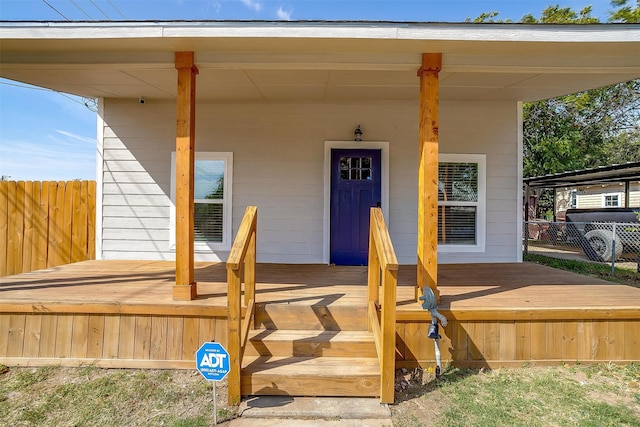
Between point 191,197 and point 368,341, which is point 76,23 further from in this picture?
point 368,341

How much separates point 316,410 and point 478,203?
12.8 feet

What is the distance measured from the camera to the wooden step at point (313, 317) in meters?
3.04

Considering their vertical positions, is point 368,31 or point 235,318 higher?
point 368,31

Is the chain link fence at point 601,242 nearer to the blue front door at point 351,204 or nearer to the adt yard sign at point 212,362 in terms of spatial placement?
the blue front door at point 351,204

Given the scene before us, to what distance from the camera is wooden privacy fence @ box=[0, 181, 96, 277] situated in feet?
17.0

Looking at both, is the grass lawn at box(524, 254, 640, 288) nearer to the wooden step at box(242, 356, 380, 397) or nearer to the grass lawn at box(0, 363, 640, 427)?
the grass lawn at box(0, 363, 640, 427)

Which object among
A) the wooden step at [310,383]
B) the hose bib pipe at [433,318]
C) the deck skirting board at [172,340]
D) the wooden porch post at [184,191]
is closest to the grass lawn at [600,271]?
the deck skirting board at [172,340]

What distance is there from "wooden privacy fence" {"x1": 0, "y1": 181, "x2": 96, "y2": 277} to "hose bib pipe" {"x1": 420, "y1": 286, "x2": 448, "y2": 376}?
4934 millimetres

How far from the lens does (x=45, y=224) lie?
5.25m

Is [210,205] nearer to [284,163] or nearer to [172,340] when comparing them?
[284,163]

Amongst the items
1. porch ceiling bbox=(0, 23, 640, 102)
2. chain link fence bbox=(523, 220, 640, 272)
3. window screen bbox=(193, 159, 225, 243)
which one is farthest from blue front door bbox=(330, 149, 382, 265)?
chain link fence bbox=(523, 220, 640, 272)

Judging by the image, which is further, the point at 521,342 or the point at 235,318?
the point at 521,342

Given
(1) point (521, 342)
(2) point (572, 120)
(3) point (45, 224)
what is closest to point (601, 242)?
(2) point (572, 120)

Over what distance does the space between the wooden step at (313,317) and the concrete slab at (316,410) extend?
650mm
